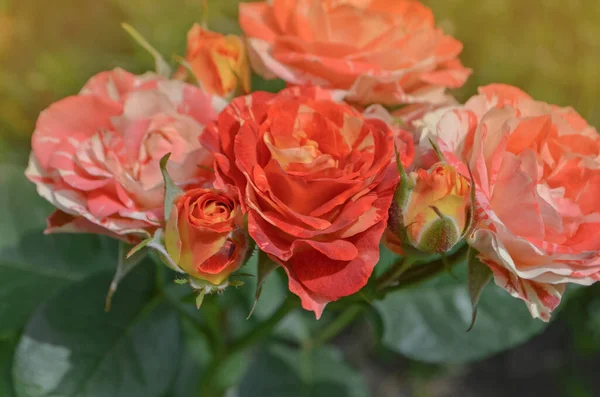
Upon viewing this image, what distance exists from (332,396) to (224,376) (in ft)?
0.56

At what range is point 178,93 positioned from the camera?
0.45 meters

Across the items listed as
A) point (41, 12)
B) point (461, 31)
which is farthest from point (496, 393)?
point (41, 12)

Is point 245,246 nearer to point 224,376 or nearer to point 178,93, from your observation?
point 178,93

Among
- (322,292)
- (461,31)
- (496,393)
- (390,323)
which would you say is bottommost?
(496,393)

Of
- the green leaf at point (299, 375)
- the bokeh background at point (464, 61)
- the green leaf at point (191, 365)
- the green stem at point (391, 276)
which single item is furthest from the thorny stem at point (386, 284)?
the bokeh background at point (464, 61)

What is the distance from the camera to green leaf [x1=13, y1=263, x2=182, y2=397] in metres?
0.54

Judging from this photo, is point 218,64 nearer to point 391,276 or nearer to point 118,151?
point 118,151

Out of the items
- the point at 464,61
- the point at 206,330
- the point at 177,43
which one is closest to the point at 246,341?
the point at 206,330

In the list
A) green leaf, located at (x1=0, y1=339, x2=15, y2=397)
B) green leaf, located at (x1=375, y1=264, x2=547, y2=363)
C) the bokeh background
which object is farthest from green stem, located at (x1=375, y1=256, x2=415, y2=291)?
the bokeh background

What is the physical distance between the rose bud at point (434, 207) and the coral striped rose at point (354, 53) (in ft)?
0.39

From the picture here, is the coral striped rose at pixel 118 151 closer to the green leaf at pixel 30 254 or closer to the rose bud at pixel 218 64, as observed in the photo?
the rose bud at pixel 218 64

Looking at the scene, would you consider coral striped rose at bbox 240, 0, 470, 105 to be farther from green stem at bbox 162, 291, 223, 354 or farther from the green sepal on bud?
green stem at bbox 162, 291, 223, 354

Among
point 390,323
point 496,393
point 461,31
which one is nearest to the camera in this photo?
point 390,323

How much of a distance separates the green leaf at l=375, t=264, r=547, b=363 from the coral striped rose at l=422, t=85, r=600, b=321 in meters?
0.31
